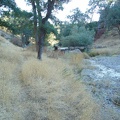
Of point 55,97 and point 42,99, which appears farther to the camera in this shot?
point 55,97

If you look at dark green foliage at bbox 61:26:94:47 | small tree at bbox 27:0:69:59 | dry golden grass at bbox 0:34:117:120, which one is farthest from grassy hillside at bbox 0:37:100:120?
dark green foliage at bbox 61:26:94:47

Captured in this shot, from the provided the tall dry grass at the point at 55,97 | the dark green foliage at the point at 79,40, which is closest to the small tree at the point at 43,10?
the tall dry grass at the point at 55,97

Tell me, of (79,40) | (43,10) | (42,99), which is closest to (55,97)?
(42,99)

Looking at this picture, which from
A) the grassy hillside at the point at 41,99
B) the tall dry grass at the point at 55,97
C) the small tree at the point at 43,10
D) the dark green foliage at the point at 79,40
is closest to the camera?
the grassy hillside at the point at 41,99

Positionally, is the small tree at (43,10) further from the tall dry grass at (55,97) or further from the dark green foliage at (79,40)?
the dark green foliage at (79,40)

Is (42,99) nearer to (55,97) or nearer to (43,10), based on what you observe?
(55,97)

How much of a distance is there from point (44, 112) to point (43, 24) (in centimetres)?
656

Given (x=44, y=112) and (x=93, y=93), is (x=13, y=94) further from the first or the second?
(x=93, y=93)

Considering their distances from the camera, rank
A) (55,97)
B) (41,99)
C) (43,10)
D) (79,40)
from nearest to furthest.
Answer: (41,99)
(55,97)
(43,10)
(79,40)

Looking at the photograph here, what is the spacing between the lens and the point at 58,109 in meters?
4.45

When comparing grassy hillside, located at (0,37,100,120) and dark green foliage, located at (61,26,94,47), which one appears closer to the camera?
grassy hillside, located at (0,37,100,120)

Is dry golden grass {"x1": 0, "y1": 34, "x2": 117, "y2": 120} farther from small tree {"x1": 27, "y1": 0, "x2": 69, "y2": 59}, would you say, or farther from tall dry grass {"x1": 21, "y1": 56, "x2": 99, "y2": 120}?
small tree {"x1": 27, "y1": 0, "x2": 69, "y2": 59}

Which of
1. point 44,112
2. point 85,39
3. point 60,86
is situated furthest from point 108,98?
point 85,39

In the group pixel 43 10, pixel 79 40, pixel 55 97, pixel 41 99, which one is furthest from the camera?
pixel 79 40
